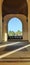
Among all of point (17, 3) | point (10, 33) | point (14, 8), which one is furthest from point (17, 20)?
point (17, 3)

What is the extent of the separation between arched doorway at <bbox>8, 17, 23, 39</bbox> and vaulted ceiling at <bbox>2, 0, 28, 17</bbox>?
6.13ft

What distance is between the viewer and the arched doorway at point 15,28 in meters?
16.4

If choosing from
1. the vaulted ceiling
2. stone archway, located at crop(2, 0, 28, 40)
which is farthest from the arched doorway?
the vaulted ceiling

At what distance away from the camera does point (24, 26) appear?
15.9 meters

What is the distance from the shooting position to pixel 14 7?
13.5 meters

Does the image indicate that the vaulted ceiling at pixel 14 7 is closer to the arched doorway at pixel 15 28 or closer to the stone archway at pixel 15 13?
the stone archway at pixel 15 13

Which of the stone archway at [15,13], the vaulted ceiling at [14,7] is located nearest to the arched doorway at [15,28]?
the stone archway at [15,13]

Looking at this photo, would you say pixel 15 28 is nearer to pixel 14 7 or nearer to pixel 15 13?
pixel 15 13

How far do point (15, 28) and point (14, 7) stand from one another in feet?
12.3

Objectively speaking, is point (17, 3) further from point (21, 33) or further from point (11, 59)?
point (11, 59)

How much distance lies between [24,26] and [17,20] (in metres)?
1.12

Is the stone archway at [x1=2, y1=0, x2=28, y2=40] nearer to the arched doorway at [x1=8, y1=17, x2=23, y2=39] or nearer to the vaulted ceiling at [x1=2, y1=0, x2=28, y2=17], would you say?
the vaulted ceiling at [x1=2, y1=0, x2=28, y2=17]

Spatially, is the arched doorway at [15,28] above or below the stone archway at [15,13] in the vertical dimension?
below

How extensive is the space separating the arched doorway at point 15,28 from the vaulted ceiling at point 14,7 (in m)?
1.87
